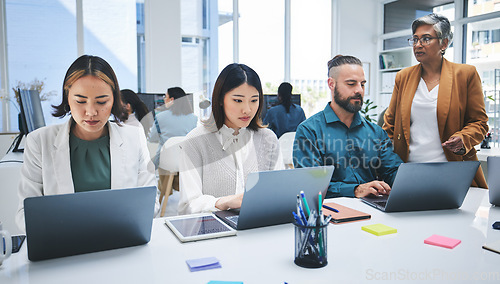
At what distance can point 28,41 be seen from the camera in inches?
220

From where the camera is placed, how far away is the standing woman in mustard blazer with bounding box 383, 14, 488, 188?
2035 mm

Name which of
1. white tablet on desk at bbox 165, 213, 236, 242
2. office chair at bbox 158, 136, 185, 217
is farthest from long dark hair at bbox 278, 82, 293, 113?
white tablet on desk at bbox 165, 213, 236, 242

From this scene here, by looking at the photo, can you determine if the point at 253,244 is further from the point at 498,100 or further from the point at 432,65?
the point at 498,100

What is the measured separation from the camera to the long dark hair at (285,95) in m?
4.54

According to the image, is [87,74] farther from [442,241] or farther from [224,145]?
[442,241]

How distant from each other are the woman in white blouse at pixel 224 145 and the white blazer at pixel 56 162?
0.20 metres

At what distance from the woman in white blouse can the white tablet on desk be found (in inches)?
10.5

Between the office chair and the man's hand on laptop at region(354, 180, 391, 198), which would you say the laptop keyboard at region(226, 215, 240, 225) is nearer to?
the man's hand on laptop at region(354, 180, 391, 198)

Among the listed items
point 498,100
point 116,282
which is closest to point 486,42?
point 498,100

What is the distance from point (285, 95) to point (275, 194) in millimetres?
3406

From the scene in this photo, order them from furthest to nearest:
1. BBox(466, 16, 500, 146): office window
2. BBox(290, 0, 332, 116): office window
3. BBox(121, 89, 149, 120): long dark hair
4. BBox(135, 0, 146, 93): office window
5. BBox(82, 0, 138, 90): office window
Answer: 1. BBox(290, 0, 332, 116): office window
2. BBox(135, 0, 146, 93): office window
3. BBox(82, 0, 138, 90): office window
4. BBox(466, 16, 500, 146): office window
5. BBox(121, 89, 149, 120): long dark hair

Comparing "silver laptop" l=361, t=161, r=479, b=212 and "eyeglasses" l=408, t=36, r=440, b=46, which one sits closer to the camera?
"silver laptop" l=361, t=161, r=479, b=212

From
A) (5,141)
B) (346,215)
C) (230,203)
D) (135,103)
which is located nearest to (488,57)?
(135,103)

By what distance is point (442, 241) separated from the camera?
3.79 feet
